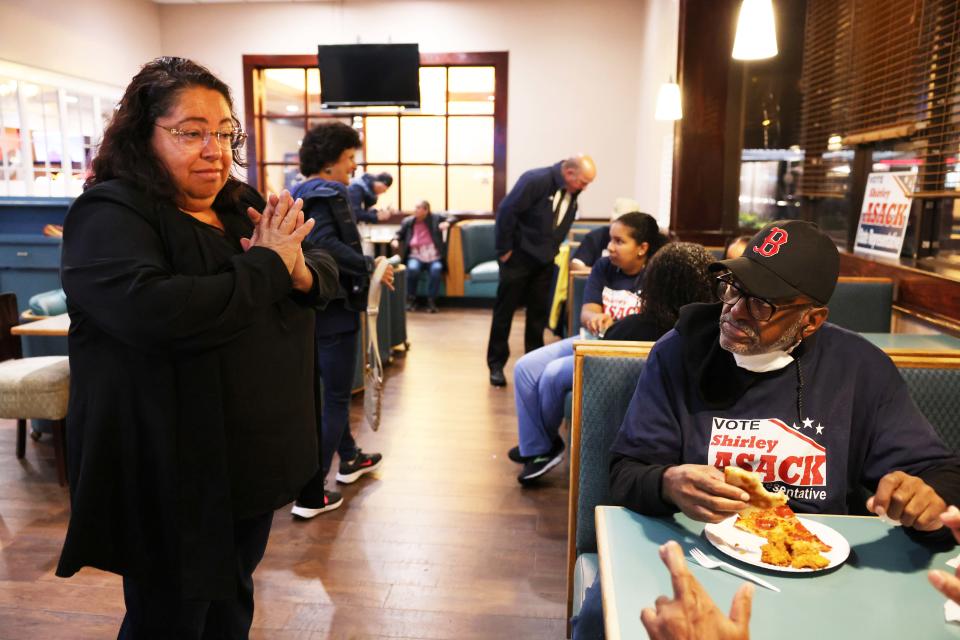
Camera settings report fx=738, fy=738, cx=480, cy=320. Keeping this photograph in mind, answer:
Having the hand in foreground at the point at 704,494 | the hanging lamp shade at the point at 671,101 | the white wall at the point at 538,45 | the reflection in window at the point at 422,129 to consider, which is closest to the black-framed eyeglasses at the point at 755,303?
the hand in foreground at the point at 704,494

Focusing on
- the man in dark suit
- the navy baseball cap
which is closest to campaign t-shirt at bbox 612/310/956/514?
the navy baseball cap

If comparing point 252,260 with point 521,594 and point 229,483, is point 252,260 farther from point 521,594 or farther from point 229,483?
point 521,594

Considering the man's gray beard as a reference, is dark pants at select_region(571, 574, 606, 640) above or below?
below

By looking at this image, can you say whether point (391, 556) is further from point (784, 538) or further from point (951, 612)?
point (951, 612)

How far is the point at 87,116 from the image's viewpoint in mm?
7664

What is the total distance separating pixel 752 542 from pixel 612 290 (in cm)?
228

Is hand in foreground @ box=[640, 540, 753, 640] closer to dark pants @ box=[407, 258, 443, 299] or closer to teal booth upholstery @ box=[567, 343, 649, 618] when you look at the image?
teal booth upholstery @ box=[567, 343, 649, 618]

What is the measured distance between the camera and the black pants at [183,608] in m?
1.37

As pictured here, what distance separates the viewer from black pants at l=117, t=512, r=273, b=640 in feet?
4.49

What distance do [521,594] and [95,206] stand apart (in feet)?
5.88

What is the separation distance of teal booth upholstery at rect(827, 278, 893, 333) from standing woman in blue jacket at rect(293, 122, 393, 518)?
189cm

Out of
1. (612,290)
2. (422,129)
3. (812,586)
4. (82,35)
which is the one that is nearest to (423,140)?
(422,129)

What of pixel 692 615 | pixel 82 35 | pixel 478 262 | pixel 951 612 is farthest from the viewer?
pixel 478 262

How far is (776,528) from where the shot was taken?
118 centimetres
